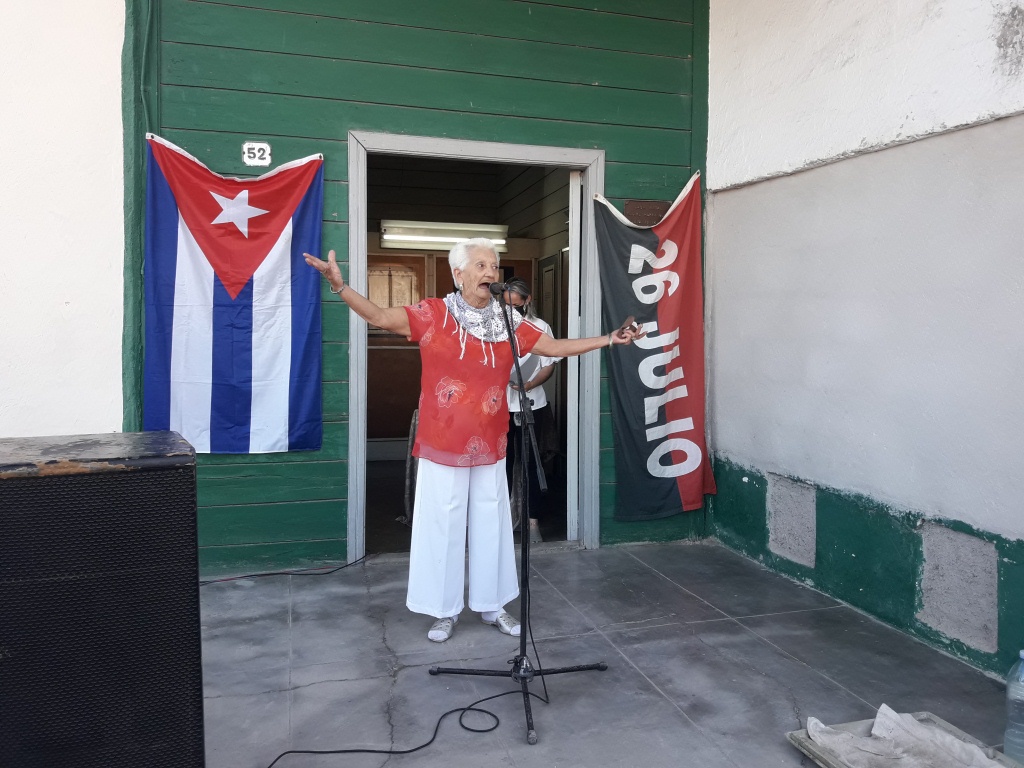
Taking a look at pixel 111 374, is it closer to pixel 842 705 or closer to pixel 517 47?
pixel 517 47

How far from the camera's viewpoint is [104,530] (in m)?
1.69

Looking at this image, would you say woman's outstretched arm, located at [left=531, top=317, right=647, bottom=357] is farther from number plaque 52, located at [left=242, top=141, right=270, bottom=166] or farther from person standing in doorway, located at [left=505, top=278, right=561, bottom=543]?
number plaque 52, located at [left=242, top=141, right=270, bottom=166]

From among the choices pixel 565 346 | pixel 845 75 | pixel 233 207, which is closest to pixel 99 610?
pixel 565 346

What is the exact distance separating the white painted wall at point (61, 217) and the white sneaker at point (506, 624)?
2.17 metres

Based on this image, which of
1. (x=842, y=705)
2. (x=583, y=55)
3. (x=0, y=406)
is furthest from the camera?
(x=583, y=55)

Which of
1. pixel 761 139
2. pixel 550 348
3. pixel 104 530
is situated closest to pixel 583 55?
pixel 761 139

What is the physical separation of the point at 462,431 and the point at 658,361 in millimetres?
1905

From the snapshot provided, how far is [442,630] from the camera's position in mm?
3480

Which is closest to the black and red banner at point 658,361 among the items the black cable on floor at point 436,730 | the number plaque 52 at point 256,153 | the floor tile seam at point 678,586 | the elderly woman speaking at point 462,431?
the floor tile seam at point 678,586

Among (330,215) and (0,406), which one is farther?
(330,215)

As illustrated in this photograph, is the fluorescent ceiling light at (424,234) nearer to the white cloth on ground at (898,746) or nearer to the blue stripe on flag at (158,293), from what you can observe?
the blue stripe on flag at (158,293)

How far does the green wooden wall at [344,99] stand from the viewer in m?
4.16

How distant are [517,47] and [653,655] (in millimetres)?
3377

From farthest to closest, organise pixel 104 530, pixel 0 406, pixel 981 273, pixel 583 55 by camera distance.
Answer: pixel 583 55
pixel 0 406
pixel 981 273
pixel 104 530
